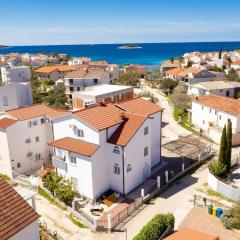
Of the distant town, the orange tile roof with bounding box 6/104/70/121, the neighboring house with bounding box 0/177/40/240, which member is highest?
the orange tile roof with bounding box 6/104/70/121

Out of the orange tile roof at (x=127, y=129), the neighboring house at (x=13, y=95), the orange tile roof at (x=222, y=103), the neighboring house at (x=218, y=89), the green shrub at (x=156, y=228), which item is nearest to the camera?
the green shrub at (x=156, y=228)

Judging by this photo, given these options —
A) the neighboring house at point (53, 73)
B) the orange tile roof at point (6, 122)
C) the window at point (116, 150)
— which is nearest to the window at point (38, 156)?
the orange tile roof at point (6, 122)

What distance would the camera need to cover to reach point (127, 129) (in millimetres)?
32562

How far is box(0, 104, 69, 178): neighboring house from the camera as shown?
124 feet

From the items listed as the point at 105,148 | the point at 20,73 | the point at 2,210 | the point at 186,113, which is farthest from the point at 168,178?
the point at 20,73

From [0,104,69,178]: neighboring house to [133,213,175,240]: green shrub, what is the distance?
674 inches

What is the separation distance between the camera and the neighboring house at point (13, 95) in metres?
57.9

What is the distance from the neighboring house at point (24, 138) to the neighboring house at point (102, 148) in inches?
190

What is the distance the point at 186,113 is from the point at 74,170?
3792 cm

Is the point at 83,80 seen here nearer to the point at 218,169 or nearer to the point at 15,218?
the point at 218,169

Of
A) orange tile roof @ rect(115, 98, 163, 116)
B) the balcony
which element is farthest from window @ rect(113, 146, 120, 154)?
orange tile roof @ rect(115, 98, 163, 116)

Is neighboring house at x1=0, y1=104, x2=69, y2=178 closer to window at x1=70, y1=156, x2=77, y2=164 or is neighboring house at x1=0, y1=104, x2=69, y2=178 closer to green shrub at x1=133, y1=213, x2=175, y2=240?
window at x1=70, y1=156, x2=77, y2=164

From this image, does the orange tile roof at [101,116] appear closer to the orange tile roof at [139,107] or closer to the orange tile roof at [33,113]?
the orange tile roof at [139,107]

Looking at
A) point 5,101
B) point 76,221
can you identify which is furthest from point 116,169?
point 5,101
